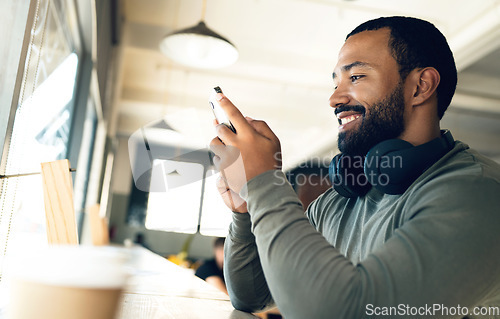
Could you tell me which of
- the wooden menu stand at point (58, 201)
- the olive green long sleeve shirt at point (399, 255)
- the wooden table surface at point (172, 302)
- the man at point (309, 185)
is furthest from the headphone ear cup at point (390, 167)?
the man at point (309, 185)

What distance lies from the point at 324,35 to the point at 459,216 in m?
4.55

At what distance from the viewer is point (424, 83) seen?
1116mm

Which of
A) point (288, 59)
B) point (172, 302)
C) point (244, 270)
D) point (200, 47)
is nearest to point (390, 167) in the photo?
point (244, 270)

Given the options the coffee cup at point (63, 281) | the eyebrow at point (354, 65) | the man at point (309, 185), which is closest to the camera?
the coffee cup at point (63, 281)

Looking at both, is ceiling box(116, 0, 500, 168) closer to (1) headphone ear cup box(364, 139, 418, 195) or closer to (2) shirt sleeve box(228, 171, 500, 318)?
(1) headphone ear cup box(364, 139, 418, 195)

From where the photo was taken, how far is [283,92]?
7.05 meters

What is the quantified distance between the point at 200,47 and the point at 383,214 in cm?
204

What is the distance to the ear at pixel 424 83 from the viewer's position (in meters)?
1.11

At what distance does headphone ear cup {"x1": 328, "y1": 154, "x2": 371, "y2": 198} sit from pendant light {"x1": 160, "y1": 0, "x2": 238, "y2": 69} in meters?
1.73

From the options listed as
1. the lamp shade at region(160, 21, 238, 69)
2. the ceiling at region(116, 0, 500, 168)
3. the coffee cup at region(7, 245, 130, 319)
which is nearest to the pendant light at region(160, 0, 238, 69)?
the lamp shade at region(160, 21, 238, 69)

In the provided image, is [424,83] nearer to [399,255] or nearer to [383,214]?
[383,214]

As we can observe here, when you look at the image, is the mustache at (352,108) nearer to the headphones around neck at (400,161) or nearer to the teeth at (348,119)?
the teeth at (348,119)

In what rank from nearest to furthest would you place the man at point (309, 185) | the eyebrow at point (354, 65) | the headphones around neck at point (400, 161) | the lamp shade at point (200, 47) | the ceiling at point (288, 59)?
the headphones around neck at point (400, 161)
the eyebrow at point (354, 65)
the lamp shade at point (200, 47)
the ceiling at point (288, 59)
the man at point (309, 185)

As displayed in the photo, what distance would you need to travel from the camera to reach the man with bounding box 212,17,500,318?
639 millimetres
